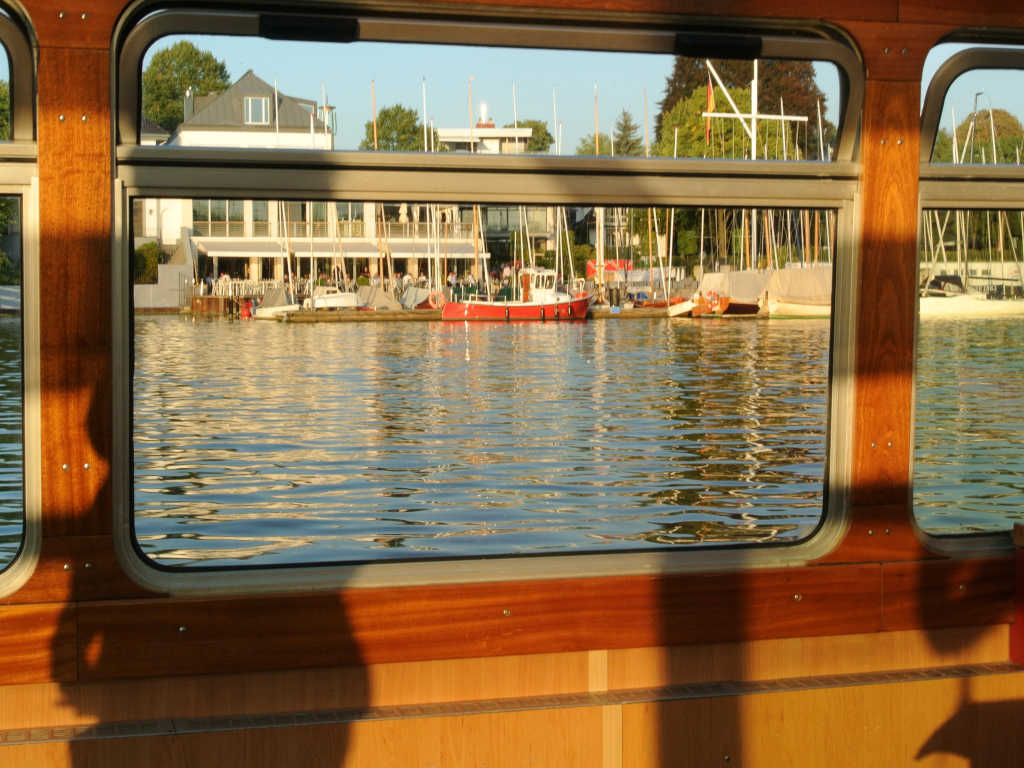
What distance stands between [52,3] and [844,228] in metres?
1.29

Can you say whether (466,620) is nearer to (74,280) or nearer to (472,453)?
(74,280)

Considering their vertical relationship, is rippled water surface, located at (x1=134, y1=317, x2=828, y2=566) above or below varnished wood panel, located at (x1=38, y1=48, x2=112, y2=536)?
below

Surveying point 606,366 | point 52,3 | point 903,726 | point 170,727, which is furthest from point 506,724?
point 606,366

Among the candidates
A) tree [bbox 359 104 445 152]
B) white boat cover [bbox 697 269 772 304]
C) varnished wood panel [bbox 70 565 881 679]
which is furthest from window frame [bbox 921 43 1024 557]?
white boat cover [bbox 697 269 772 304]

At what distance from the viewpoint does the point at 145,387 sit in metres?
21.2

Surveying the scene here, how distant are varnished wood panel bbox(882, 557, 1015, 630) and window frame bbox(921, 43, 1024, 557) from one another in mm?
43

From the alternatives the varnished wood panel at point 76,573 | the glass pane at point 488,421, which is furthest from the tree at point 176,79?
the varnished wood panel at point 76,573

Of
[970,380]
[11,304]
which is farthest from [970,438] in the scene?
[11,304]

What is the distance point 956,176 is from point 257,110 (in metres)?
1.20

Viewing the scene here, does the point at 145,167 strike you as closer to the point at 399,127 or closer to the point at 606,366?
the point at 399,127

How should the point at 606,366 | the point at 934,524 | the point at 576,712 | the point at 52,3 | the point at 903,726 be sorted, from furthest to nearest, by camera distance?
the point at 606,366, the point at 934,524, the point at 903,726, the point at 576,712, the point at 52,3

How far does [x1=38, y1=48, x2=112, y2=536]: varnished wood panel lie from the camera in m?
2.06

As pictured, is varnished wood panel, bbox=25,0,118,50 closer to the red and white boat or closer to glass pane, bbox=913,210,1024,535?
glass pane, bbox=913,210,1024,535

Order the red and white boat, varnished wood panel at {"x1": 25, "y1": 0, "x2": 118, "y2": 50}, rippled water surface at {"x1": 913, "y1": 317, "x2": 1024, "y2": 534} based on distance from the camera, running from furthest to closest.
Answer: the red and white boat → rippled water surface at {"x1": 913, "y1": 317, "x2": 1024, "y2": 534} → varnished wood panel at {"x1": 25, "y1": 0, "x2": 118, "y2": 50}
